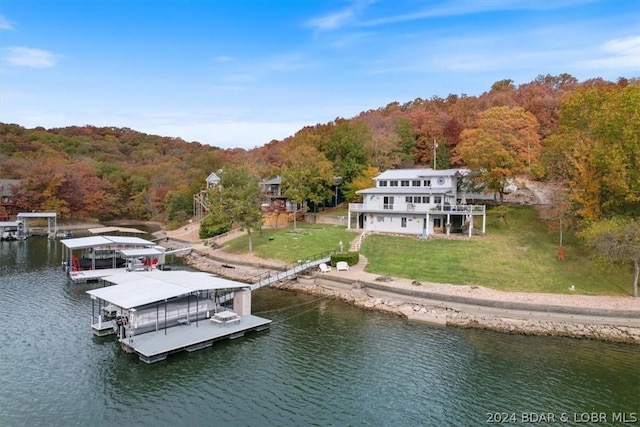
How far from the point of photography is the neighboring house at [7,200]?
266 ft

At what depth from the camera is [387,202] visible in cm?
5019

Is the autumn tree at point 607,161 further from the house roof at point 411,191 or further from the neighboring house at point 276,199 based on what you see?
the neighboring house at point 276,199

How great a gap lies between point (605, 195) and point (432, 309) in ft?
59.2

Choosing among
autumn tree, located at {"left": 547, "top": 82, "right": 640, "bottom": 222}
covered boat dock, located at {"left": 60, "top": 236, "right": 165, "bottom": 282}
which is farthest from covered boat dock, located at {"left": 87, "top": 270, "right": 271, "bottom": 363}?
autumn tree, located at {"left": 547, "top": 82, "right": 640, "bottom": 222}

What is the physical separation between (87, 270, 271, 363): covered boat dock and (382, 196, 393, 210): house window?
25145 mm

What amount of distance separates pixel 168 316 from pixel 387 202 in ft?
99.6

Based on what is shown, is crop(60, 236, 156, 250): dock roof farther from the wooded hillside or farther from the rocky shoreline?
the wooded hillside

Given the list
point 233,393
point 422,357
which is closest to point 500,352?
point 422,357

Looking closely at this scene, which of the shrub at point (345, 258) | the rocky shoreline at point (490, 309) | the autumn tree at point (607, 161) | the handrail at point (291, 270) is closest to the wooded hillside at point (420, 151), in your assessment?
the autumn tree at point (607, 161)

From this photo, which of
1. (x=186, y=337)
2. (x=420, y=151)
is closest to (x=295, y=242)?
(x=186, y=337)

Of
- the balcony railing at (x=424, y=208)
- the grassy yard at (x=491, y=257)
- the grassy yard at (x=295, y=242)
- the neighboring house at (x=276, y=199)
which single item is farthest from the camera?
the neighboring house at (x=276, y=199)

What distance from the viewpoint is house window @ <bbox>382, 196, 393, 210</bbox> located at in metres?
49.8

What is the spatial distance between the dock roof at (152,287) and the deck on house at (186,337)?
6.86ft

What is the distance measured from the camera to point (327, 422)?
56.9 feet
